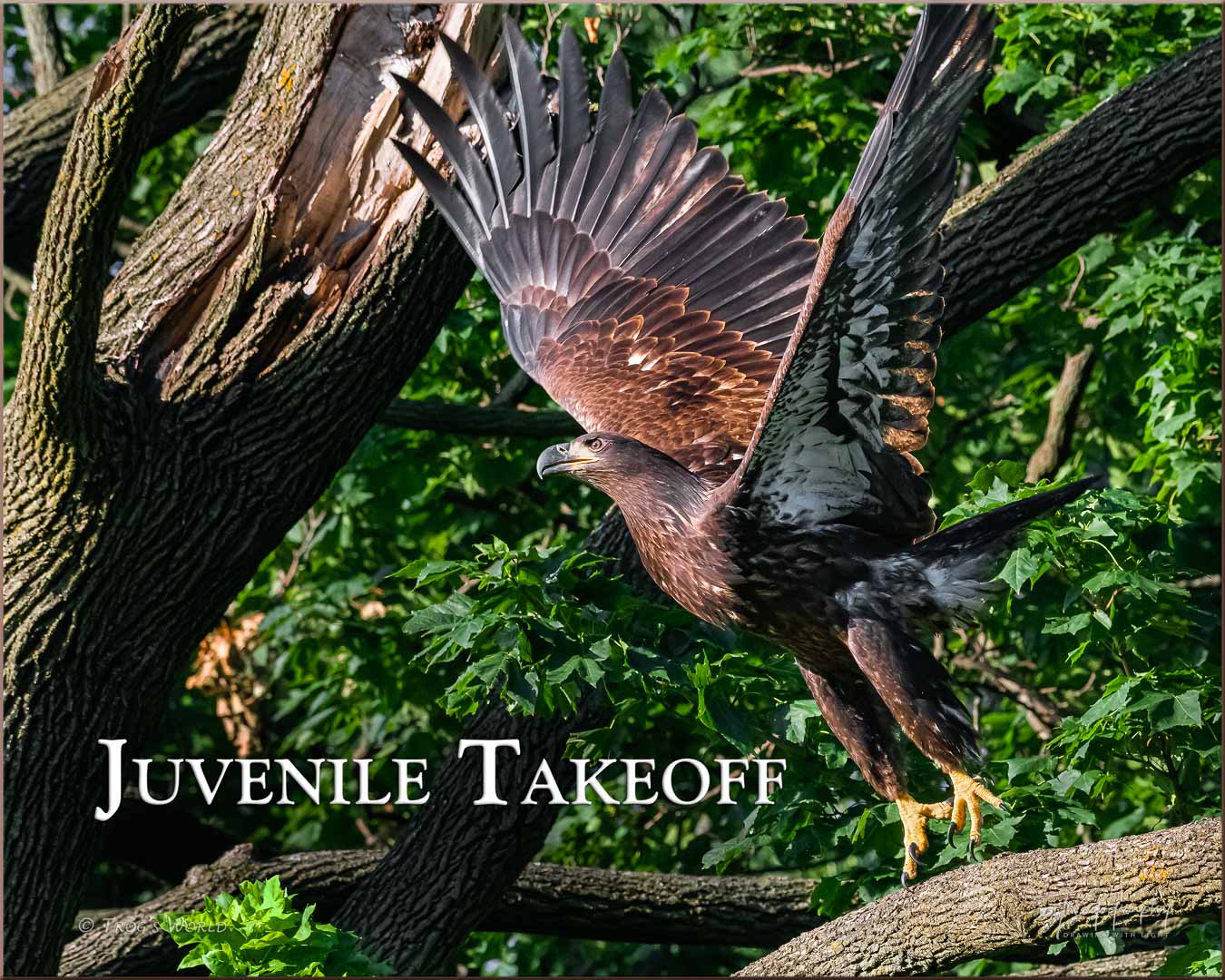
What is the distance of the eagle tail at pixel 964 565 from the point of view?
3244mm

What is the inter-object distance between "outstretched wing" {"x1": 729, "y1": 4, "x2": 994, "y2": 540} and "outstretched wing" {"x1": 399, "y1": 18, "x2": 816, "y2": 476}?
624mm

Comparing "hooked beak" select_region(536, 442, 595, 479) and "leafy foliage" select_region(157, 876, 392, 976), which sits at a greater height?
"hooked beak" select_region(536, 442, 595, 479)

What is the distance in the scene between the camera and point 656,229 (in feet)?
13.9

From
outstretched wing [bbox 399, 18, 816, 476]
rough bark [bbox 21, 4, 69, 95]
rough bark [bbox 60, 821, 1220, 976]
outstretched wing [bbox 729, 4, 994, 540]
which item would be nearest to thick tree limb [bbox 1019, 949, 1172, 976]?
rough bark [bbox 60, 821, 1220, 976]

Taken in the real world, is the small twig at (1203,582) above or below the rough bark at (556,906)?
above

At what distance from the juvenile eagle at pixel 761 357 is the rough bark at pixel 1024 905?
148 millimetres

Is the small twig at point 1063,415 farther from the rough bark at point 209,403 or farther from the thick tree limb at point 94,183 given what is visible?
the thick tree limb at point 94,183

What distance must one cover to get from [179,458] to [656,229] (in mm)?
1341

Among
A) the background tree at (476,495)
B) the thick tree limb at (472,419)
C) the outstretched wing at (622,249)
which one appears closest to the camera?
the background tree at (476,495)

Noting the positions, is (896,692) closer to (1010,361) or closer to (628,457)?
(628,457)

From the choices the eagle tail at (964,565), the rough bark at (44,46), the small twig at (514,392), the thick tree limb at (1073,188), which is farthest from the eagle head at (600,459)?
the rough bark at (44,46)

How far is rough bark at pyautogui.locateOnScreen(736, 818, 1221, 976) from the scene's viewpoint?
302 cm

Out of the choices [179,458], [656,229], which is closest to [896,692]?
[656,229]

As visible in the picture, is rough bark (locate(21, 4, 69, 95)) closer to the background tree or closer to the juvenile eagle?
the background tree
